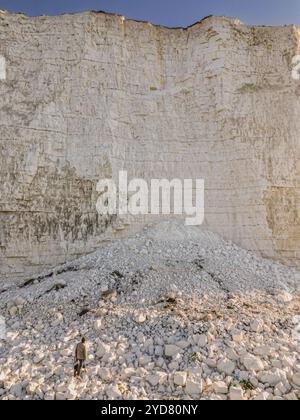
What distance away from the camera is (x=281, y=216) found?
11.3 m

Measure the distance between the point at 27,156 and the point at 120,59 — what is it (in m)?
5.15

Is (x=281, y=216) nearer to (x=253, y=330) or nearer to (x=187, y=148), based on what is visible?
(x=187, y=148)

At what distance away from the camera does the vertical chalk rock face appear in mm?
10727

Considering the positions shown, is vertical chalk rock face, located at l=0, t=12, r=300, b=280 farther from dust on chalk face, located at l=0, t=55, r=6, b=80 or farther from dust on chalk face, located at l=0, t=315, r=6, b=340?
dust on chalk face, located at l=0, t=315, r=6, b=340

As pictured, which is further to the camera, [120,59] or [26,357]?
[120,59]

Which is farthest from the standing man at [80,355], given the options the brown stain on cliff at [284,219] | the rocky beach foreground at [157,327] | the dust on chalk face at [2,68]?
the dust on chalk face at [2,68]

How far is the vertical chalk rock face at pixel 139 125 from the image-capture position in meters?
10.7

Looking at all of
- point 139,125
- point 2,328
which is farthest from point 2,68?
point 2,328

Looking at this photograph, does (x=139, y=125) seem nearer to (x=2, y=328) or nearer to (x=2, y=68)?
(x=2, y=68)

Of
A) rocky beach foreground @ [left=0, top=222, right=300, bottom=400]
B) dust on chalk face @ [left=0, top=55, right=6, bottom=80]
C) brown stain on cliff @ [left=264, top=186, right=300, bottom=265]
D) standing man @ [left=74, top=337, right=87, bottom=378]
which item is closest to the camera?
rocky beach foreground @ [left=0, top=222, right=300, bottom=400]

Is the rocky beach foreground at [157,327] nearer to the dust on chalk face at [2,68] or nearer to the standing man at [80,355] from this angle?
the standing man at [80,355]

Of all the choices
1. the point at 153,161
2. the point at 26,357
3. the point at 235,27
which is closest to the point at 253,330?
the point at 26,357

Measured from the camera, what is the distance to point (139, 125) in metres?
12.3

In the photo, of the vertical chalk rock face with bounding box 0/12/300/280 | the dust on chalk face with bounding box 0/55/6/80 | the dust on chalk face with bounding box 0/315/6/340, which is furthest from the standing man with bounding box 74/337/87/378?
the dust on chalk face with bounding box 0/55/6/80
